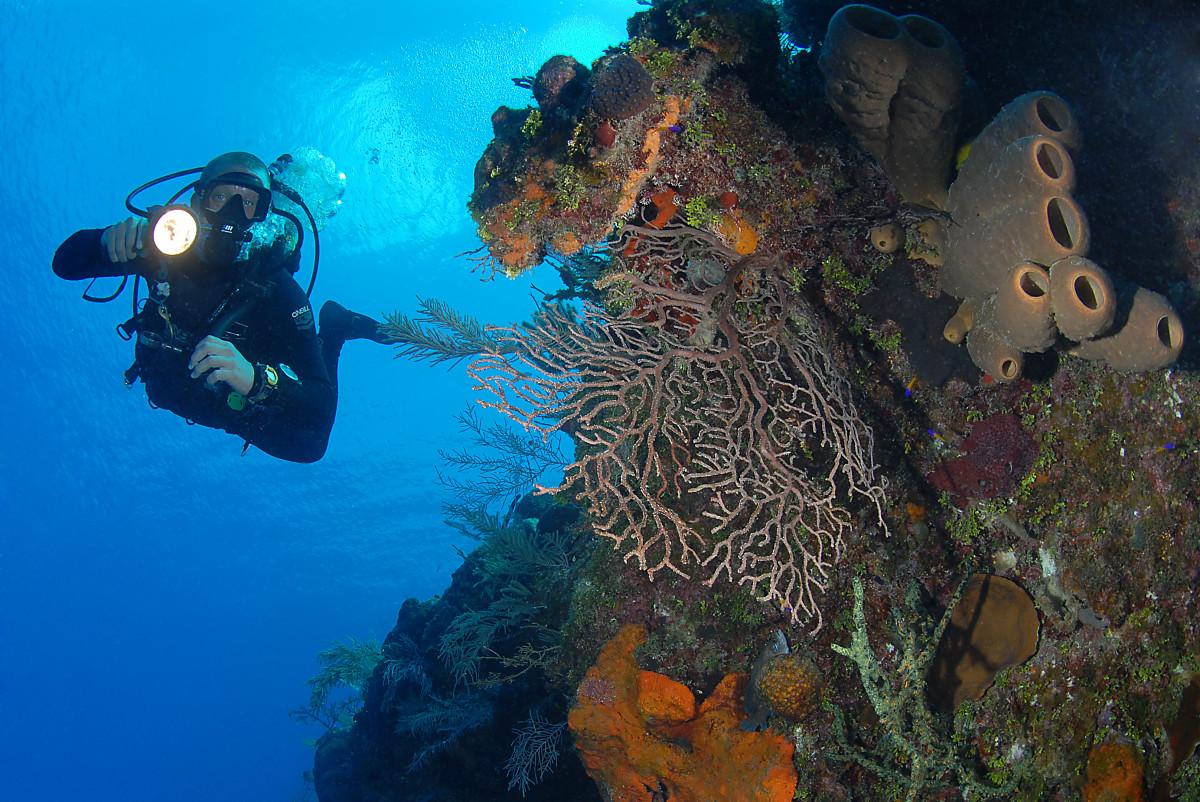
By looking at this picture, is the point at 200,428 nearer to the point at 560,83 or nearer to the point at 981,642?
the point at 560,83

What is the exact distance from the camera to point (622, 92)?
2.56 meters

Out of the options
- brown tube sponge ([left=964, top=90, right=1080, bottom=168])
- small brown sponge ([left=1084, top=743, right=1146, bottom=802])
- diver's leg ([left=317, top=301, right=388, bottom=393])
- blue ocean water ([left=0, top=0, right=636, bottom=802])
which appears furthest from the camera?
blue ocean water ([left=0, top=0, right=636, bottom=802])

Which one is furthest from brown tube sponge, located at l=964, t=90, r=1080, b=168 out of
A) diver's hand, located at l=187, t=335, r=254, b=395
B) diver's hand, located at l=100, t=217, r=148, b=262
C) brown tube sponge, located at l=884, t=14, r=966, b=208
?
diver's hand, located at l=100, t=217, r=148, b=262

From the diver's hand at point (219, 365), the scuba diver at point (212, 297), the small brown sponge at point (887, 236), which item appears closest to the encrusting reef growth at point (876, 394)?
the small brown sponge at point (887, 236)

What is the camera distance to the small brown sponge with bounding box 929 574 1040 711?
305 centimetres

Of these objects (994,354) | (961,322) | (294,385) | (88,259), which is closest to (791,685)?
(994,354)

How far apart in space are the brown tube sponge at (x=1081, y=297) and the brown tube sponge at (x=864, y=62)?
1069 millimetres

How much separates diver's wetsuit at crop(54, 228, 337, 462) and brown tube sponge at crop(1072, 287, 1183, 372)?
20.3 feet

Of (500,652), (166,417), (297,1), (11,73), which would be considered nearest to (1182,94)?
(500,652)

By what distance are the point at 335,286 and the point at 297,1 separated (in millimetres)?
25126

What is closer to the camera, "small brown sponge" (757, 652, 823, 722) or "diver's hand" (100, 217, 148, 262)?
"small brown sponge" (757, 652, 823, 722)

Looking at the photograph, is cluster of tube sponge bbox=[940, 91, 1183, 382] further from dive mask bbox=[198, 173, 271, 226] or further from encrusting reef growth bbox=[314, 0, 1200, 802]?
dive mask bbox=[198, 173, 271, 226]

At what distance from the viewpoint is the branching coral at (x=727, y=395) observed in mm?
3025

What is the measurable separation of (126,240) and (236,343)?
119 cm
